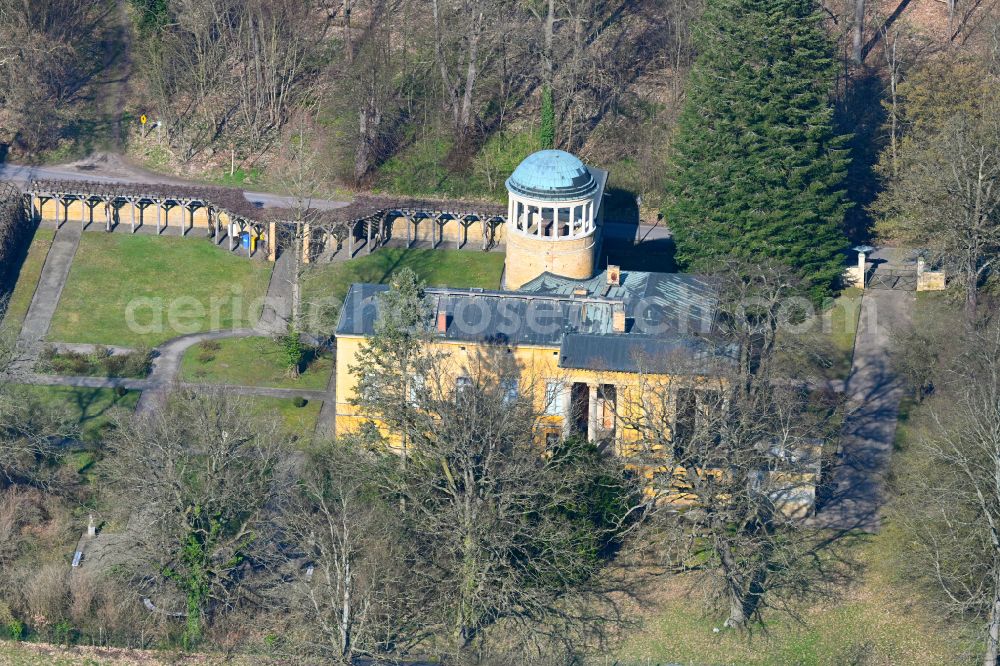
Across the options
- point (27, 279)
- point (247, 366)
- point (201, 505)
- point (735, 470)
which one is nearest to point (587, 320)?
point (735, 470)

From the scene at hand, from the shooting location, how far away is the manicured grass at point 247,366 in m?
109

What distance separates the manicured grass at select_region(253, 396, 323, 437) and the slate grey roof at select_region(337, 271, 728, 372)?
24.7 ft

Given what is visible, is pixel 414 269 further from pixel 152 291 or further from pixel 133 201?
pixel 133 201

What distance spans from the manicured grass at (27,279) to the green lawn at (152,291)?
2.08m

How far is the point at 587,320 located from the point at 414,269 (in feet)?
75.2

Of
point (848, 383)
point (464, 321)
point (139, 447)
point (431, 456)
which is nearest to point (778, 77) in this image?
point (848, 383)

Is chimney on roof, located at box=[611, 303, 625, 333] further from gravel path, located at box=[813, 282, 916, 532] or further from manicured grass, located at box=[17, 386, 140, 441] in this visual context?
manicured grass, located at box=[17, 386, 140, 441]

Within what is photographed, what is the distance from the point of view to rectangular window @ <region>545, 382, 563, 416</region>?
9681 centimetres

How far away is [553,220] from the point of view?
109312 millimetres

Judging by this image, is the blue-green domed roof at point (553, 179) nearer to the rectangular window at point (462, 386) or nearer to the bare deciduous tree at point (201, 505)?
the rectangular window at point (462, 386)

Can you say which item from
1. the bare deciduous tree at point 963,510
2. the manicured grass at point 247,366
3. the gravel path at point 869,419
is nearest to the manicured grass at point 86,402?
the manicured grass at point 247,366

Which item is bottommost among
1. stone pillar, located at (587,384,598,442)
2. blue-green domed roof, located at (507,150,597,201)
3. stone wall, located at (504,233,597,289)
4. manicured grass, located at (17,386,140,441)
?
manicured grass, located at (17,386,140,441)

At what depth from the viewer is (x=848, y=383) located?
354ft

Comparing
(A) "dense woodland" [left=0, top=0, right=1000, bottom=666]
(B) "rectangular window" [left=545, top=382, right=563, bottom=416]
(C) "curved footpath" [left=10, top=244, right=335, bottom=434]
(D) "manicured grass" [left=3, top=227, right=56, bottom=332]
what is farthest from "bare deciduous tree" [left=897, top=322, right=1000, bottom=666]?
(D) "manicured grass" [left=3, top=227, right=56, bottom=332]
